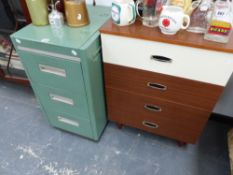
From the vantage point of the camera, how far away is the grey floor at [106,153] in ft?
3.94

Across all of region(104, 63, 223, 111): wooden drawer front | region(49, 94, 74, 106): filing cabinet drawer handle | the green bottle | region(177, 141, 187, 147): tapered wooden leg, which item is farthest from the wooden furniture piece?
the green bottle

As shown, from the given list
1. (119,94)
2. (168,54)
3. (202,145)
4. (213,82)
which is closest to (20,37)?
(119,94)

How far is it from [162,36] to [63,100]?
0.69 meters

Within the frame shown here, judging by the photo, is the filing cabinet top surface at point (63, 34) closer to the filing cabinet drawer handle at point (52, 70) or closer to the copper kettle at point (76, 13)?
the copper kettle at point (76, 13)

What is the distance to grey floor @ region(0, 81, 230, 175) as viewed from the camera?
3.94ft

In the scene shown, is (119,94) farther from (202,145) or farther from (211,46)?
(202,145)

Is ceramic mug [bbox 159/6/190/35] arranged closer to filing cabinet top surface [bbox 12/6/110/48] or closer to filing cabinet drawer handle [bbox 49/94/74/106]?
filing cabinet top surface [bbox 12/6/110/48]

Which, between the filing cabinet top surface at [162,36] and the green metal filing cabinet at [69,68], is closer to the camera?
the filing cabinet top surface at [162,36]

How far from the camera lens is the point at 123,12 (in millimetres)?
901

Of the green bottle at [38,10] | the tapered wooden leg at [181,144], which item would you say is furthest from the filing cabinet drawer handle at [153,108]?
the green bottle at [38,10]

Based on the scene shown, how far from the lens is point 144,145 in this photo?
133cm

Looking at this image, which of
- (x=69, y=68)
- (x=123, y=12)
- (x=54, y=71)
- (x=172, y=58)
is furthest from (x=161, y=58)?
(x=54, y=71)

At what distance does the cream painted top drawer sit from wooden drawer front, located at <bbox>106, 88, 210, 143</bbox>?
212 millimetres

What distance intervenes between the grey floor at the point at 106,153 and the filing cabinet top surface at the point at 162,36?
0.79 metres
